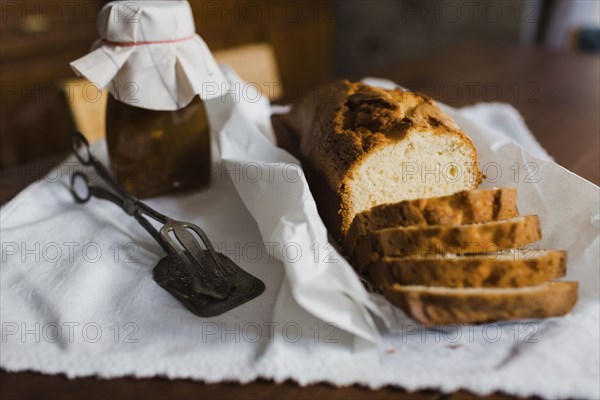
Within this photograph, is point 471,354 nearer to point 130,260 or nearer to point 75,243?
point 130,260

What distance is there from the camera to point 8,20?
2.68 meters

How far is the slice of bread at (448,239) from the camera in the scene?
89cm

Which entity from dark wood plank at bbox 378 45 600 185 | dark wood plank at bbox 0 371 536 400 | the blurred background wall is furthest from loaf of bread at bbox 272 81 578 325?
the blurred background wall

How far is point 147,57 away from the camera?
3.88ft

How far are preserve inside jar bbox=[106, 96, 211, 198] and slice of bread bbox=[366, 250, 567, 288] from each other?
65cm

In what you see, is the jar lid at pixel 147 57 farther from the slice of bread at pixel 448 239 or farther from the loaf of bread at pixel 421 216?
the slice of bread at pixel 448 239

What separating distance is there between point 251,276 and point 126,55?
22.4 inches

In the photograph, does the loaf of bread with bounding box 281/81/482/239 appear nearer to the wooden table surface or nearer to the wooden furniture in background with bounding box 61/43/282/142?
the wooden table surface

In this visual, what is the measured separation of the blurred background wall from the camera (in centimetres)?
279

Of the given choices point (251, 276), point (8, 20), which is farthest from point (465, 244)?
point (8, 20)

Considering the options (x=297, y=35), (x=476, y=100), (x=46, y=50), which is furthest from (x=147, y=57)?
(x=297, y=35)

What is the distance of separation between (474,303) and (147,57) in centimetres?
85

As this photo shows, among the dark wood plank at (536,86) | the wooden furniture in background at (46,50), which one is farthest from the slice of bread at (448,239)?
the wooden furniture in background at (46,50)

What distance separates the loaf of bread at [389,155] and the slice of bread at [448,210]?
0.10m
